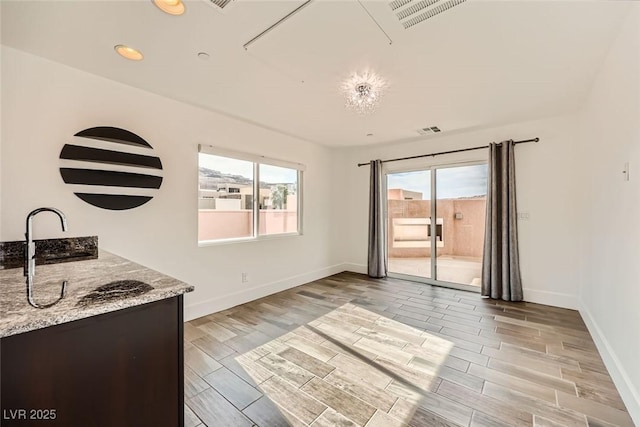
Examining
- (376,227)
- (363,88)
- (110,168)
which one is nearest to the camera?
(110,168)

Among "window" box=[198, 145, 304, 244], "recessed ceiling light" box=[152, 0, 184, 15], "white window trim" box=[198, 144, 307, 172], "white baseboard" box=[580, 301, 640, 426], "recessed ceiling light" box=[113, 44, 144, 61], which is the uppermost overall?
"recessed ceiling light" box=[113, 44, 144, 61]

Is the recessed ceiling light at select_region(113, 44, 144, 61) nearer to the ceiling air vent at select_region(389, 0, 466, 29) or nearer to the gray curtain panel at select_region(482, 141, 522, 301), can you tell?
the ceiling air vent at select_region(389, 0, 466, 29)

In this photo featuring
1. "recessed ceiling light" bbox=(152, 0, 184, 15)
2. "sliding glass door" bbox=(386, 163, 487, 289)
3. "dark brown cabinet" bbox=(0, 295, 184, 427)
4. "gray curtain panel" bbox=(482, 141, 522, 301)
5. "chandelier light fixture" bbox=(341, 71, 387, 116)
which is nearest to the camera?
"dark brown cabinet" bbox=(0, 295, 184, 427)

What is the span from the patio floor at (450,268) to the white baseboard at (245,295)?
5.23ft

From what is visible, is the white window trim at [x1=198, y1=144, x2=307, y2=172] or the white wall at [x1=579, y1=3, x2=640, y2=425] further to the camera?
the white window trim at [x1=198, y1=144, x2=307, y2=172]

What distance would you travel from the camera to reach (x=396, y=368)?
221cm

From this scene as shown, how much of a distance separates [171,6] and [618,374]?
13.0 ft

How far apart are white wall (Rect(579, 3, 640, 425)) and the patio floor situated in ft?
4.63

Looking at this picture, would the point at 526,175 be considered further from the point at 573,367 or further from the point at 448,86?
the point at 573,367

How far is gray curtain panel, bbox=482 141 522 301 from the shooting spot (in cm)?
380

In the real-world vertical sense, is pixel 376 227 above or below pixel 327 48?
below

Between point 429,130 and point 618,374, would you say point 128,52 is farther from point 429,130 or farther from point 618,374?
point 618,374

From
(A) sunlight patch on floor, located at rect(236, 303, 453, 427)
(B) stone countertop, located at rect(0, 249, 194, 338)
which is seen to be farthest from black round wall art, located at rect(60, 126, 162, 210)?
(A) sunlight patch on floor, located at rect(236, 303, 453, 427)

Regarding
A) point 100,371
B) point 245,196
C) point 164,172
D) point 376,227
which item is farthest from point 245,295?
point 100,371
